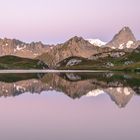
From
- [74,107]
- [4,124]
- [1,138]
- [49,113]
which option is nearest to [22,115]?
[49,113]

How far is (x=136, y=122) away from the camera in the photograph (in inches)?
1684

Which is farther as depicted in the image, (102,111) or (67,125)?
(102,111)

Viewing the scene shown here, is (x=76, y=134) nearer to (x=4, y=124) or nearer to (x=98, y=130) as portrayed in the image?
(x=98, y=130)

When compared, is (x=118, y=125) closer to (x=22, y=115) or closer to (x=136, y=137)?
(x=136, y=137)

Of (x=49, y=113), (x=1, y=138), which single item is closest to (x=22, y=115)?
(x=49, y=113)

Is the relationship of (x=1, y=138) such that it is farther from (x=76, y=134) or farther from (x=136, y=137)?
(x=136, y=137)

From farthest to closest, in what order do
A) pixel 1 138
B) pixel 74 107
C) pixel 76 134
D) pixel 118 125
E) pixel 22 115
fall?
pixel 74 107
pixel 22 115
pixel 118 125
pixel 76 134
pixel 1 138

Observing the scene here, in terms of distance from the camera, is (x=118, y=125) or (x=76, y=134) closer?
(x=76, y=134)

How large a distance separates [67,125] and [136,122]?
720cm

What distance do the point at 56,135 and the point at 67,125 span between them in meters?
5.88

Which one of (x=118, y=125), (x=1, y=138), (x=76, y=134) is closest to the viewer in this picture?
(x=1, y=138)

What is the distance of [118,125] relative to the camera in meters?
40.6

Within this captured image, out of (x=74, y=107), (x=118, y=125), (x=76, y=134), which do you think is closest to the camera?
(x=76, y=134)

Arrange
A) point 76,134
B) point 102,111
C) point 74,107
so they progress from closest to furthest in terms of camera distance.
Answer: point 76,134 → point 102,111 → point 74,107
